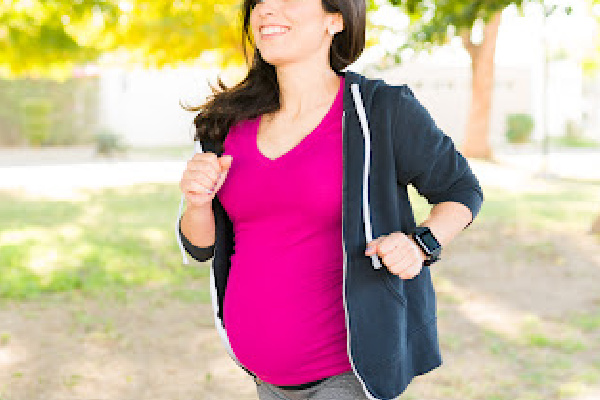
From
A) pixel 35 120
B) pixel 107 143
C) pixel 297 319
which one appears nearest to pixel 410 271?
pixel 297 319

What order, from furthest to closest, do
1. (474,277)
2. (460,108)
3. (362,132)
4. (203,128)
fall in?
(460,108)
(474,277)
(203,128)
(362,132)

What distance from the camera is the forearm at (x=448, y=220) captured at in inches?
81.7

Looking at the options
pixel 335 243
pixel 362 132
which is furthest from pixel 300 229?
pixel 362 132

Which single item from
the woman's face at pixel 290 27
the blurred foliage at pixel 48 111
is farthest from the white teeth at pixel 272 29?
the blurred foliage at pixel 48 111

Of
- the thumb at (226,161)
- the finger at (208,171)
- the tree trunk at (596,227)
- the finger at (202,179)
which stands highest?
the thumb at (226,161)

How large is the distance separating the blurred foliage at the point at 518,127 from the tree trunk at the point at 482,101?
24.4ft

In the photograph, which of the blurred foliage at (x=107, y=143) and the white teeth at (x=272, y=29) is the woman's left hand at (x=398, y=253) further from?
the blurred foliage at (x=107, y=143)

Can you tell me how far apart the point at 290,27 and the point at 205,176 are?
440 mm

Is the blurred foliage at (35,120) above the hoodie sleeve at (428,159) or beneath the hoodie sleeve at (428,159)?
beneath

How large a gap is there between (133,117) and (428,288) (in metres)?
27.5

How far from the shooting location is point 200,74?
28906 mm

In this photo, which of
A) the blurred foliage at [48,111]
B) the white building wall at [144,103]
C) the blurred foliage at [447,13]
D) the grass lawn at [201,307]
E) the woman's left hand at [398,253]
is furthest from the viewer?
the white building wall at [144,103]

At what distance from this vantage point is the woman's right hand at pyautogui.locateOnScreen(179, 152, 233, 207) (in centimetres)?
207

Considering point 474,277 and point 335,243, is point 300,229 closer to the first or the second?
point 335,243
